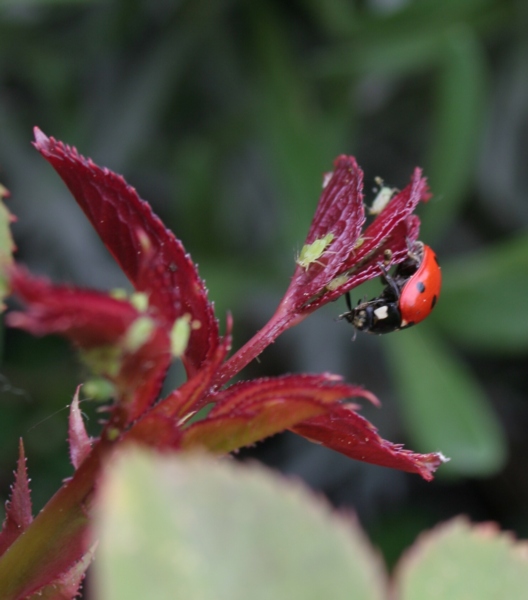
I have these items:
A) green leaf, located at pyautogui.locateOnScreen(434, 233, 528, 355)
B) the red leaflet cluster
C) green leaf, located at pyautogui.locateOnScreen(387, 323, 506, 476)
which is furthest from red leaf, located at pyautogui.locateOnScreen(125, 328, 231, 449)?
green leaf, located at pyautogui.locateOnScreen(434, 233, 528, 355)

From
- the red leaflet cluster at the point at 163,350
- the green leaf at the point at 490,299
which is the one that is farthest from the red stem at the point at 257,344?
the green leaf at the point at 490,299

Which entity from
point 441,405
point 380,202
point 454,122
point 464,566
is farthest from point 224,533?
point 454,122

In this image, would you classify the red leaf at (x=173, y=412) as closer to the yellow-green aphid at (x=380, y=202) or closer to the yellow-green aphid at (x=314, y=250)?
the yellow-green aphid at (x=314, y=250)

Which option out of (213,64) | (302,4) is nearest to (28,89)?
(213,64)

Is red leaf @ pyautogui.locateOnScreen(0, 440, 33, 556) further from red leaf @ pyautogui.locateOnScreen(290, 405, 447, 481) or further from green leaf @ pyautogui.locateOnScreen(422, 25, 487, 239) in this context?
green leaf @ pyautogui.locateOnScreen(422, 25, 487, 239)

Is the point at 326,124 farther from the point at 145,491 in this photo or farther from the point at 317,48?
the point at 145,491

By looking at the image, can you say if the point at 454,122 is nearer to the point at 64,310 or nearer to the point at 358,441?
the point at 358,441
